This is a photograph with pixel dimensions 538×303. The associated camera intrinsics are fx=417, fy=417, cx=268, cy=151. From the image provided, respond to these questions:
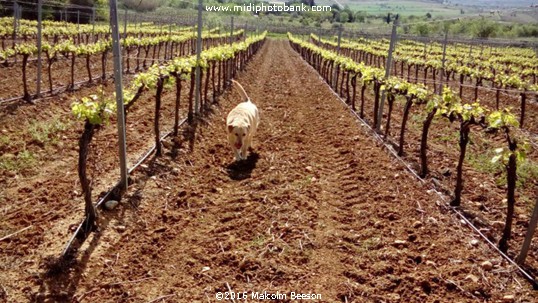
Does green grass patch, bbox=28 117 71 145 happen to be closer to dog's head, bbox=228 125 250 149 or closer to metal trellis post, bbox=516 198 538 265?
dog's head, bbox=228 125 250 149

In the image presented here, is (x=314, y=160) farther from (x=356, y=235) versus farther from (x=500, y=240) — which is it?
(x=500, y=240)

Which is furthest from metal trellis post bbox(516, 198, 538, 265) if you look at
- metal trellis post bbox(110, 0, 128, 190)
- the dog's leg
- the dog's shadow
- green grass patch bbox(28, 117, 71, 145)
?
green grass patch bbox(28, 117, 71, 145)

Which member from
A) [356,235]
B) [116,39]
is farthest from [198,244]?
[116,39]

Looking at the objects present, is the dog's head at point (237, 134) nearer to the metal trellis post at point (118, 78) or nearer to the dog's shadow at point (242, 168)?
the dog's shadow at point (242, 168)

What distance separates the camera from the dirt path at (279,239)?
529 cm

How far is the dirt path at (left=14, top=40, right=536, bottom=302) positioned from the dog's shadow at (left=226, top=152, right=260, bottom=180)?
0.02 m

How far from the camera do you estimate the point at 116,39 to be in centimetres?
694

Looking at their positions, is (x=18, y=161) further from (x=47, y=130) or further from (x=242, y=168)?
(x=242, y=168)

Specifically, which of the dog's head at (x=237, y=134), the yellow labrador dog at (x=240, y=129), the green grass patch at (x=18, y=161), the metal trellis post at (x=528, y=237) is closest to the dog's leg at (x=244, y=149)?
the yellow labrador dog at (x=240, y=129)

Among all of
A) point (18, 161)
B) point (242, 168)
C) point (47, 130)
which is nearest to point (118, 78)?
point (18, 161)

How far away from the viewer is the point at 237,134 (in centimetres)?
924

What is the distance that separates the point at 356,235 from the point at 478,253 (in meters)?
1.75

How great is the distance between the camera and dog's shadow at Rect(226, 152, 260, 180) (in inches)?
361

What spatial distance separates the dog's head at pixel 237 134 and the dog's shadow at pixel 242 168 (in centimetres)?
51
